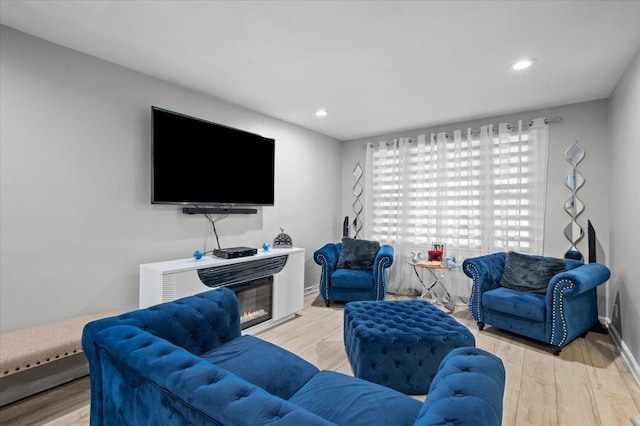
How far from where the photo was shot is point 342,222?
5.64 metres

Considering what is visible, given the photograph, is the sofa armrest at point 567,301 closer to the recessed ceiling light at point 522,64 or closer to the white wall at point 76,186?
the recessed ceiling light at point 522,64

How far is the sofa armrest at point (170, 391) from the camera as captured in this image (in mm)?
822

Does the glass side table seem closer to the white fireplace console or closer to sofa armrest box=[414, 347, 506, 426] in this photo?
the white fireplace console

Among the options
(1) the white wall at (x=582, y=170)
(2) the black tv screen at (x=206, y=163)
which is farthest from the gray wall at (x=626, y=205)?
(2) the black tv screen at (x=206, y=163)

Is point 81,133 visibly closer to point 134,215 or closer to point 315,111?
point 134,215

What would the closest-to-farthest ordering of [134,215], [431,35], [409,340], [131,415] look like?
[131,415], [409,340], [431,35], [134,215]

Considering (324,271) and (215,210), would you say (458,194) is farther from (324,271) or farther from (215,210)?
(215,210)

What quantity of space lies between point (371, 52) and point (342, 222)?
3428 mm

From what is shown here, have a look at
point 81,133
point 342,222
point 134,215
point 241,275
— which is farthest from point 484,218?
point 81,133

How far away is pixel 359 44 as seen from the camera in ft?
7.88

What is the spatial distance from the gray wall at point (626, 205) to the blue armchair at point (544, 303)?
0.20 meters

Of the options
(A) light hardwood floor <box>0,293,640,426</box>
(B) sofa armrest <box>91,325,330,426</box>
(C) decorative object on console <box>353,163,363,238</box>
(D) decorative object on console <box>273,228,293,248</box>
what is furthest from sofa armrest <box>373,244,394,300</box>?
(B) sofa armrest <box>91,325,330,426</box>

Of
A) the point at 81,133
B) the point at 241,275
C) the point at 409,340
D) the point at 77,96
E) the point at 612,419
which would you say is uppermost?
the point at 77,96

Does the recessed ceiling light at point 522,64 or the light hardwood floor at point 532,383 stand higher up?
the recessed ceiling light at point 522,64
